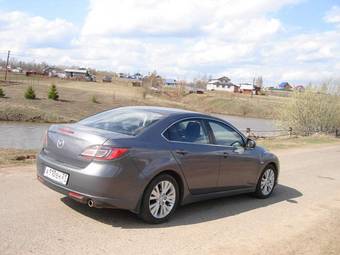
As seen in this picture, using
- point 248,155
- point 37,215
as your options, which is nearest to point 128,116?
point 37,215

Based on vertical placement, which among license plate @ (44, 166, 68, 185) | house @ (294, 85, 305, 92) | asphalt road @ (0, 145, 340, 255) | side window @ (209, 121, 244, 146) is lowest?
asphalt road @ (0, 145, 340, 255)

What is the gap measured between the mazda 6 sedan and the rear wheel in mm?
861

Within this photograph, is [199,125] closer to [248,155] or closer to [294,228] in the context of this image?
[248,155]

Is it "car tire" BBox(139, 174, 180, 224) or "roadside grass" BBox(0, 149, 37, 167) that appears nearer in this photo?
"car tire" BBox(139, 174, 180, 224)

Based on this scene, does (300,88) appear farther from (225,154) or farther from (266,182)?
(225,154)

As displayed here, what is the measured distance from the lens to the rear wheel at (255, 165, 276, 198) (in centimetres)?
836

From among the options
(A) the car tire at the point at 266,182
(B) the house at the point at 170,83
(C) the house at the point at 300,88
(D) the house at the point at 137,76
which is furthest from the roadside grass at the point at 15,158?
(D) the house at the point at 137,76

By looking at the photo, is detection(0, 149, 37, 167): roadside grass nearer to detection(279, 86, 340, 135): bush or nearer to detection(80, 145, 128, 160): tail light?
Answer: detection(80, 145, 128, 160): tail light

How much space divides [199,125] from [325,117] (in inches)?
1003

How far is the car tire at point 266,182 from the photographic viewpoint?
8359mm

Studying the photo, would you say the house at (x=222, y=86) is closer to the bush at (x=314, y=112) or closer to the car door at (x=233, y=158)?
the bush at (x=314, y=112)

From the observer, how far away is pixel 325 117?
30531 millimetres

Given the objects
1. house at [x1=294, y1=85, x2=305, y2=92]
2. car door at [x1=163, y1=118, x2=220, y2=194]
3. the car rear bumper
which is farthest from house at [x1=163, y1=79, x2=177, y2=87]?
the car rear bumper

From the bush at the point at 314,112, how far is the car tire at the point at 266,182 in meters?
22.7
